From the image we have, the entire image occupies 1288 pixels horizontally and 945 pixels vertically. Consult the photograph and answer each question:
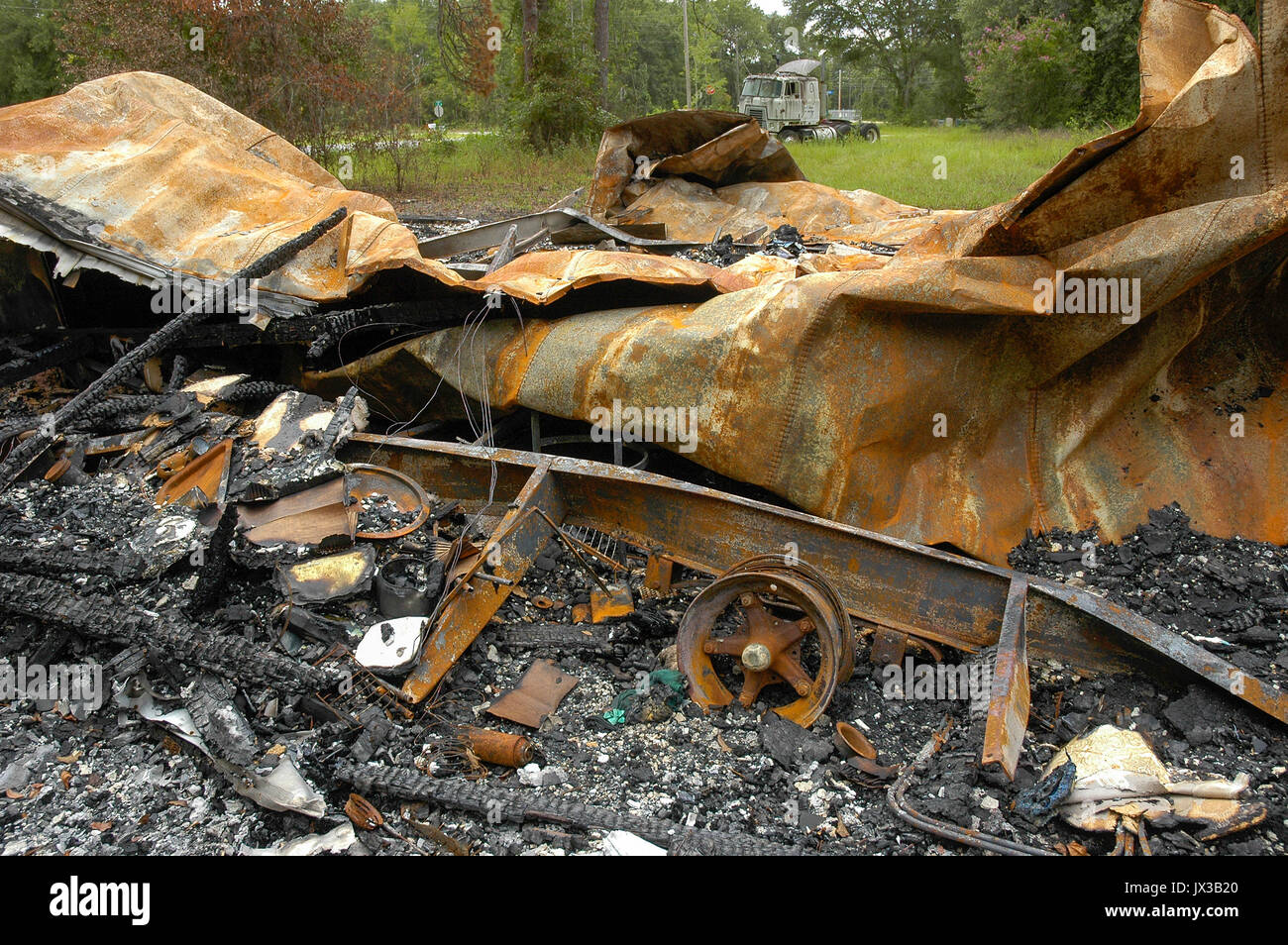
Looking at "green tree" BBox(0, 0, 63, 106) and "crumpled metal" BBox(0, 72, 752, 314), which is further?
"green tree" BBox(0, 0, 63, 106)

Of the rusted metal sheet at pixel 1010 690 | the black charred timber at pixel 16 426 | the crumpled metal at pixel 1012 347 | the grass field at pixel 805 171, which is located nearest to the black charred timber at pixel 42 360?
the black charred timber at pixel 16 426

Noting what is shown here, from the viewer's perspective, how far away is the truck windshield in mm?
23562

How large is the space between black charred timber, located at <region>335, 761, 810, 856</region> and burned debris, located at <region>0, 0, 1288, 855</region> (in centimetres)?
1

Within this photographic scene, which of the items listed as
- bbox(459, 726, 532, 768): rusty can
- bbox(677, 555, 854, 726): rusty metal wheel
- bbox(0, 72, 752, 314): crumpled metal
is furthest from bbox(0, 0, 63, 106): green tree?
bbox(677, 555, 854, 726): rusty metal wheel

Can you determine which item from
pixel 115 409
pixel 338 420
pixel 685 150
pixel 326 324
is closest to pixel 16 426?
pixel 115 409

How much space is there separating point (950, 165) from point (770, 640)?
1400 cm

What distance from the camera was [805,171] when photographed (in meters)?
16.0

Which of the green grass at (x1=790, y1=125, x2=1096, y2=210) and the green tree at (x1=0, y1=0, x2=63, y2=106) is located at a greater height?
the green tree at (x1=0, y1=0, x2=63, y2=106)

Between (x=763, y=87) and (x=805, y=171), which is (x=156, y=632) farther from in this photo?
(x=763, y=87)

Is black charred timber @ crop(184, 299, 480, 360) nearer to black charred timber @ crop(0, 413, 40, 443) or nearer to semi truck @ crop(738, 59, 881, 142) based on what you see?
black charred timber @ crop(0, 413, 40, 443)

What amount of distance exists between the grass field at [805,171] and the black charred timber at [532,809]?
992cm

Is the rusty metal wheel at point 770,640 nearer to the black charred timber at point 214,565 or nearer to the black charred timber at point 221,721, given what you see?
the black charred timber at point 221,721

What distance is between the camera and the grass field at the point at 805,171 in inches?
478

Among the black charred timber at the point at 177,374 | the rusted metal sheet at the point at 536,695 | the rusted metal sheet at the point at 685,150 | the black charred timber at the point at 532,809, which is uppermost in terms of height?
the rusted metal sheet at the point at 685,150
